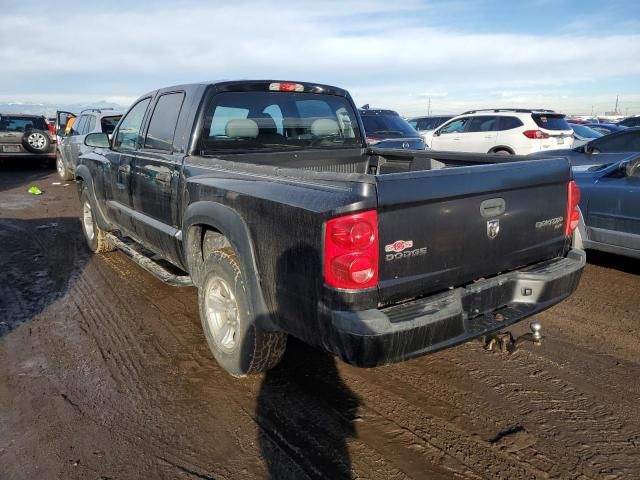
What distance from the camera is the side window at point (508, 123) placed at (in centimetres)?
1280

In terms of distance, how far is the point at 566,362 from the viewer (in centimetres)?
352

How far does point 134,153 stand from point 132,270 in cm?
172

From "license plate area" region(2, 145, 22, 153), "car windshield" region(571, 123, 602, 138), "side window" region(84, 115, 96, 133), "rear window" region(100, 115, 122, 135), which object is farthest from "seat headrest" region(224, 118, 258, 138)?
"car windshield" region(571, 123, 602, 138)

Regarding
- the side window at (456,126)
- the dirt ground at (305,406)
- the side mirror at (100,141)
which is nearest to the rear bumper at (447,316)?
the dirt ground at (305,406)

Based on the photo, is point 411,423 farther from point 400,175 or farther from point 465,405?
point 400,175

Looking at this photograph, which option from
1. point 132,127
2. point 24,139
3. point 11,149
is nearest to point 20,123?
point 24,139

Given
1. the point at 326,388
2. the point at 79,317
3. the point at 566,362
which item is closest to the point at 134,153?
the point at 79,317

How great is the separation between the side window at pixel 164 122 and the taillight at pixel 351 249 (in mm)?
2179

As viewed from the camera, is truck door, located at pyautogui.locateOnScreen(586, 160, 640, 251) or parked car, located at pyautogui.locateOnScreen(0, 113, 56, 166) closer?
truck door, located at pyautogui.locateOnScreen(586, 160, 640, 251)

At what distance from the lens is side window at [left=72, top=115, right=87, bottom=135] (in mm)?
11855

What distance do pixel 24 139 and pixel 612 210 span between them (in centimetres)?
1550

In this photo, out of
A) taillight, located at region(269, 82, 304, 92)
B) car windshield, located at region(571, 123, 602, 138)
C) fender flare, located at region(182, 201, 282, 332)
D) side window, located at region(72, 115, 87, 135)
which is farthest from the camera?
car windshield, located at region(571, 123, 602, 138)

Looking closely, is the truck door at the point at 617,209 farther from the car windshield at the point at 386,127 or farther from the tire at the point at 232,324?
the car windshield at the point at 386,127

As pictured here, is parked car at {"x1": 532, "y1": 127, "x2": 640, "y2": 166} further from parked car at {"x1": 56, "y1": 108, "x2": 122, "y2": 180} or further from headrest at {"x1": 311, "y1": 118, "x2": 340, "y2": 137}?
parked car at {"x1": 56, "y1": 108, "x2": 122, "y2": 180}
